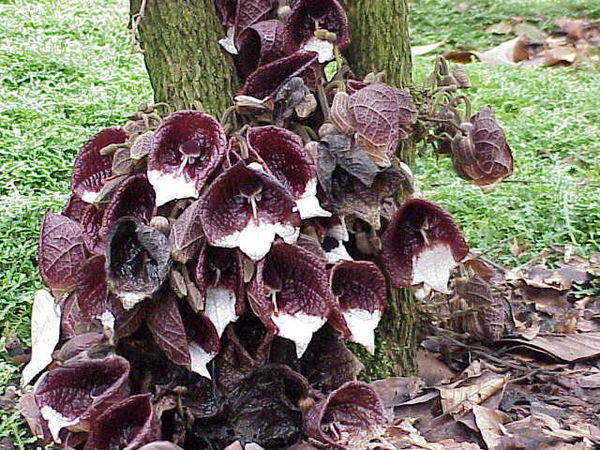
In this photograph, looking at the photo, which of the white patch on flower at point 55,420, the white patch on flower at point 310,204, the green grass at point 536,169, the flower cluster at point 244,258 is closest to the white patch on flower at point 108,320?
the flower cluster at point 244,258

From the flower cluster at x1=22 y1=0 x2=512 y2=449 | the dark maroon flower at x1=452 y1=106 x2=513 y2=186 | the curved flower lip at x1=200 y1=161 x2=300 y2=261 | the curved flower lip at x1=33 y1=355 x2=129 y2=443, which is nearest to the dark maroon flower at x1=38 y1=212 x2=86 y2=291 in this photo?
the flower cluster at x1=22 y1=0 x2=512 y2=449

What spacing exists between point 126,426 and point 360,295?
1.14 feet

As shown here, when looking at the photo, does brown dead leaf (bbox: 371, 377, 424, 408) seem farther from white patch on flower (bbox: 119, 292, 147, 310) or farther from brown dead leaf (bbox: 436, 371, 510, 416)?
white patch on flower (bbox: 119, 292, 147, 310)

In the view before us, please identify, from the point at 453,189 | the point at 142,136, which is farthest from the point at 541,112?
the point at 142,136

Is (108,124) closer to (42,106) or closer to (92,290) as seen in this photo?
(42,106)

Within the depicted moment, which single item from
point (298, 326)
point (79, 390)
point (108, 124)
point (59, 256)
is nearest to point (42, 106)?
point (108, 124)

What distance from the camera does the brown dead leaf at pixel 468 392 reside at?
1.30 metres

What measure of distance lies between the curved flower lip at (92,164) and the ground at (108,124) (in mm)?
380

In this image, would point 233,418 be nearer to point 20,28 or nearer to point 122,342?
point 122,342

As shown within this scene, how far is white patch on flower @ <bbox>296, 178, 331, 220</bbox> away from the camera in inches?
42.6

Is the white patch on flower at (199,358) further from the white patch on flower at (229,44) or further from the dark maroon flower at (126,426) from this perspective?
the white patch on flower at (229,44)

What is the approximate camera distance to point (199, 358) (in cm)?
110

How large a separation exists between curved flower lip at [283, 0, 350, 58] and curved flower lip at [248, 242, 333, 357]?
1.03ft

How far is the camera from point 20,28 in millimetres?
3465
